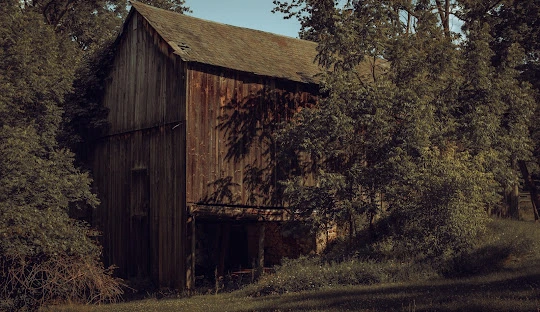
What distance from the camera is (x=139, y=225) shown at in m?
25.7

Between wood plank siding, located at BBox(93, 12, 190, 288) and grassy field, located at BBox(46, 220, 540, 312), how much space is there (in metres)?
3.88

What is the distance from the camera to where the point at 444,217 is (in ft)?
67.9

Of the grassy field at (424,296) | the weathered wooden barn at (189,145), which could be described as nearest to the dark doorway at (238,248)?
the weathered wooden barn at (189,145)

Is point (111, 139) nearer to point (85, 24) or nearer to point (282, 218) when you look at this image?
point (282, 218)

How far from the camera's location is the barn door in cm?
2527

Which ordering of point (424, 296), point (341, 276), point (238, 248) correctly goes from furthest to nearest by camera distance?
point (238, 248)
point (341, 276)
point (424, 296)

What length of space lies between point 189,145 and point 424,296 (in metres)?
11.1

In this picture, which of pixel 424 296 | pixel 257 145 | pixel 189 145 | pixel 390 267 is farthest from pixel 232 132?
pixel 424 296

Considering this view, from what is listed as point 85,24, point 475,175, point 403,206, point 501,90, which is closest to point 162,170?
point 403,206

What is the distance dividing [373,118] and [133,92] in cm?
1024

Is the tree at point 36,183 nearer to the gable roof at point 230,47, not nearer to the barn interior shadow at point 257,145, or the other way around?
the gable roof at point 230,47

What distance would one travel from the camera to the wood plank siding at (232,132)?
2380 cm

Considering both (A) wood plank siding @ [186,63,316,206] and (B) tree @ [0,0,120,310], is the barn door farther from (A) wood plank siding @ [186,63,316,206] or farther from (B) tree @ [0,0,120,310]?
(A) wood plank siding @ [186,63,316,206]

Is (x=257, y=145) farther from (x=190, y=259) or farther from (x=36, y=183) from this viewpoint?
(x=36, y=183)
